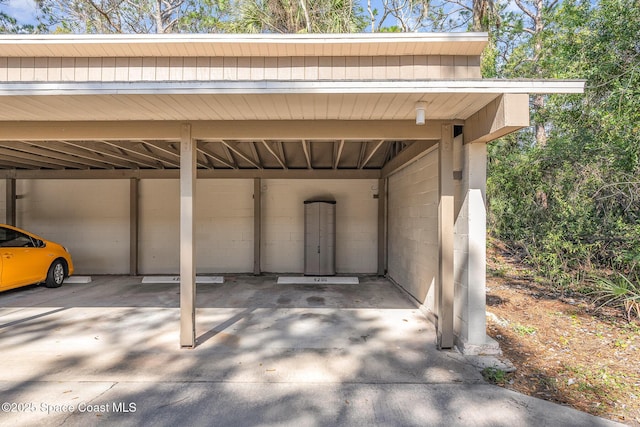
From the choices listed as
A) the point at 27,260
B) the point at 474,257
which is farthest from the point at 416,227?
the point at 27,260

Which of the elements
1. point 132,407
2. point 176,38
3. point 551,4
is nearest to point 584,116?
point 551,4

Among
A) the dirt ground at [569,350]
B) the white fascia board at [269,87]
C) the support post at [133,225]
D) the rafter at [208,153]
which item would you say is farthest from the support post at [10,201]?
the dirt ground at [569,350]

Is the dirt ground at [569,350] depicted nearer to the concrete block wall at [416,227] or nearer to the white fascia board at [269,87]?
the concrete block wall at [416,227]

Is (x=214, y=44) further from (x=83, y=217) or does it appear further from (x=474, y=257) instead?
(x=83, y=217)

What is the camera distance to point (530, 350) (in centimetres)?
355

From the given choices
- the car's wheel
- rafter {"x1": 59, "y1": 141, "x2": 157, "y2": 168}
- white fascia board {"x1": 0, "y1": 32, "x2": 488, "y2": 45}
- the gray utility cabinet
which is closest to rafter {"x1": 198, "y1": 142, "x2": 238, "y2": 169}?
rafter {"x1": 59, "y1": 141, "x2": 157, "y2": 168}

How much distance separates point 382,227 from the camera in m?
7.56

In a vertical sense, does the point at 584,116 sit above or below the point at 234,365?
above

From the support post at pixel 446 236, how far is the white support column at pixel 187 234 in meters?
2.79

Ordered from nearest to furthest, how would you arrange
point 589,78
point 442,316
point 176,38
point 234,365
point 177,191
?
point 234,365, point 442,316, point 176,38, point 589,78, point 177,191

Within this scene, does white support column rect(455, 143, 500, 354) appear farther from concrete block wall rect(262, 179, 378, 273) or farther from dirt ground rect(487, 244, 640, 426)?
concrete block wall rect(262, 179, 378, 273)

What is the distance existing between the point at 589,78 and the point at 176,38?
21.2ft

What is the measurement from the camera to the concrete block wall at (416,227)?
4453 mm

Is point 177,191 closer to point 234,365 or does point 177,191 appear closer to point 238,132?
point 238,132
